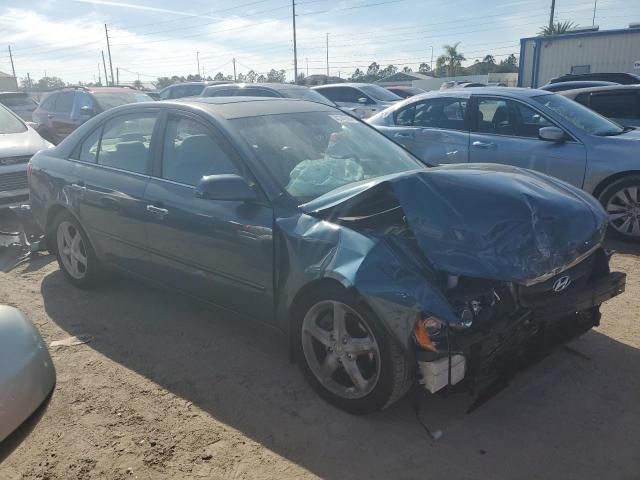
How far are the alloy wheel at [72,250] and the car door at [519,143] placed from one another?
4.47 meters

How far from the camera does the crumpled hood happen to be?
105 inches

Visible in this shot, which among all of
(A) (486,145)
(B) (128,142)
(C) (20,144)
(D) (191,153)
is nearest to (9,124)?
(C) (20,144)

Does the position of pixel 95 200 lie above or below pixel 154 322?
above

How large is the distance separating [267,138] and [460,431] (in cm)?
214

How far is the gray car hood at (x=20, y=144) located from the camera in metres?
7.43

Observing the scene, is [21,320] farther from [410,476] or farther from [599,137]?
[599,137]

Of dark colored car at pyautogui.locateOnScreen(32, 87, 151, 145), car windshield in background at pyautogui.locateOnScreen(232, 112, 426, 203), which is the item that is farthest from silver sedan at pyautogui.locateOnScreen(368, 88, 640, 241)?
dark colored car at pyautogui.locateOnScreen(32, 87, 151, 145)

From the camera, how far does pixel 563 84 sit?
38.8ft

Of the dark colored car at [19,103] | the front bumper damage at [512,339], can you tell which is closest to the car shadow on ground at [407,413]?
the front bumper damage at [512,339]

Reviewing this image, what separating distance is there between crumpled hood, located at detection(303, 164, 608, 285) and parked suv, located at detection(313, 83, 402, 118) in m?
11.3

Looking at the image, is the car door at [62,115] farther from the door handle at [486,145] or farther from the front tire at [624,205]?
the front tire at [624,205]

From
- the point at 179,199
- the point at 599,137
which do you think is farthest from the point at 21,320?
the point at 599,137

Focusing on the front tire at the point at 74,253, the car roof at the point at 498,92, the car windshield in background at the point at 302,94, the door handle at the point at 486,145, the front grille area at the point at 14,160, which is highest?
the car roof at the point at 498,92

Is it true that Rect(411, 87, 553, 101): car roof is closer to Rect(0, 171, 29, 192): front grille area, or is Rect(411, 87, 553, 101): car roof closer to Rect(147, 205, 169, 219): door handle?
Rect(147, 205, 169, 219): door handle
